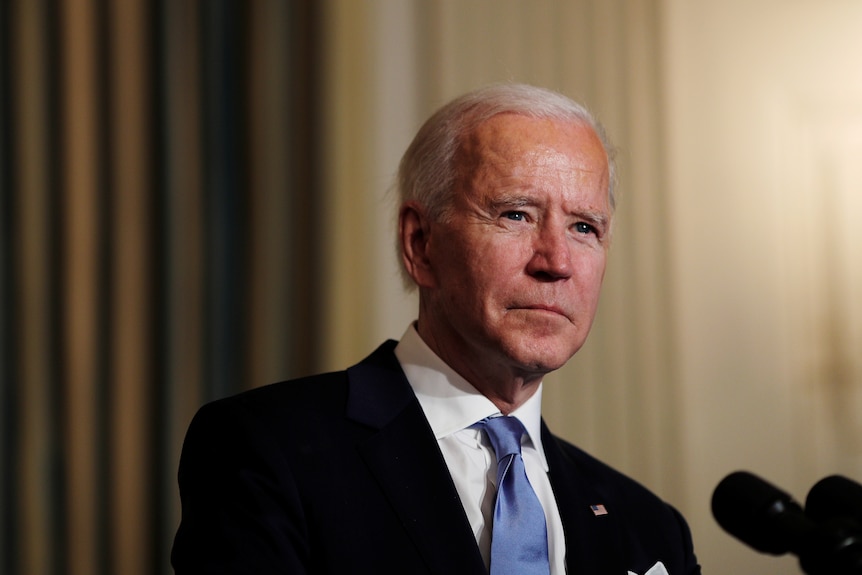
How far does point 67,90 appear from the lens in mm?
2643

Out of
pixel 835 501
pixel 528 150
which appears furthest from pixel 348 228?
pixel 835 501

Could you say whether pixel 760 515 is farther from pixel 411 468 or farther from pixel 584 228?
pixel 584 228

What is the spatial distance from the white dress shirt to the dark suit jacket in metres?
0.03

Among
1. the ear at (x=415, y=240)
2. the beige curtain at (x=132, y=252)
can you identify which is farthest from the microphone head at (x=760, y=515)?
Result: the beige curtain at (x=132, y=252)

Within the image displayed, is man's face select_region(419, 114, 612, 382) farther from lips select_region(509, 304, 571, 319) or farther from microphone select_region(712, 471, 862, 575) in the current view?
Result: microphone select_region(712, 471, 862, 575)

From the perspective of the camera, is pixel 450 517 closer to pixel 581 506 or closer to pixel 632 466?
pixel 581 506

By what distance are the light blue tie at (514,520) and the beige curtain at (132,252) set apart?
1.20 meters

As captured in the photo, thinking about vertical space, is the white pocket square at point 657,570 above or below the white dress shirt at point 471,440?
below

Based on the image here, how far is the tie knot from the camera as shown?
177 cm

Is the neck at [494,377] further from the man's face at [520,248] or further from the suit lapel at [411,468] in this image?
the suit lapel at [411,468]

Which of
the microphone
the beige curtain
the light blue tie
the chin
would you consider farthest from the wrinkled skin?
the beige curtain

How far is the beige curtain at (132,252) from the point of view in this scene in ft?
8.34

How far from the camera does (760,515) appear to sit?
1.00 meters

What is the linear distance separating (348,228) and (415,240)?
3.40 ft
